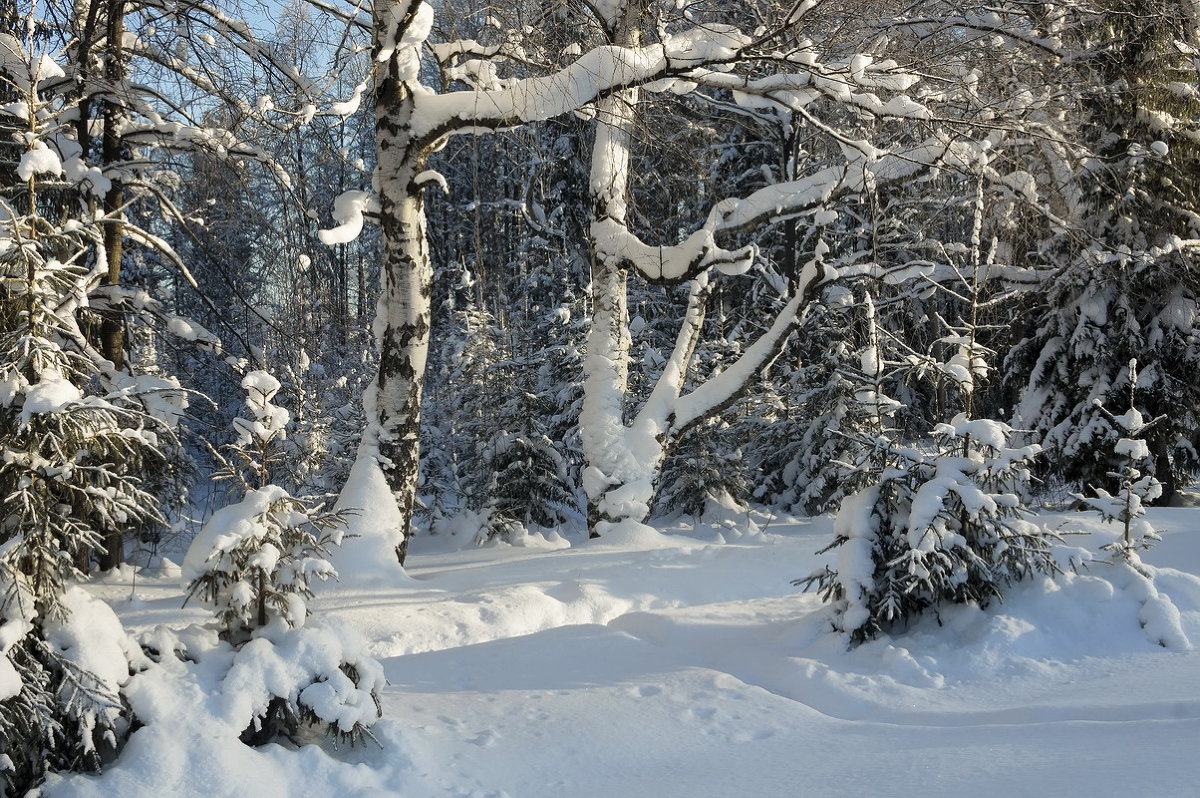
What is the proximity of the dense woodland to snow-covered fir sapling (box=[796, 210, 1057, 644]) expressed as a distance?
0.02 m

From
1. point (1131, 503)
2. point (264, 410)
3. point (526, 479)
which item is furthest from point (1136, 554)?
point (526, 479)

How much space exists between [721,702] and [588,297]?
10.6 m

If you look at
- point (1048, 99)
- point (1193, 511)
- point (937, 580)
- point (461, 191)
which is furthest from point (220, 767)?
point (461, 191)

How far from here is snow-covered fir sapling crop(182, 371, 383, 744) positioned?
382 cm

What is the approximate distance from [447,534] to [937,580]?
1006 centimetres

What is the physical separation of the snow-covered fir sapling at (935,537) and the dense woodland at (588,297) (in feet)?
0.08

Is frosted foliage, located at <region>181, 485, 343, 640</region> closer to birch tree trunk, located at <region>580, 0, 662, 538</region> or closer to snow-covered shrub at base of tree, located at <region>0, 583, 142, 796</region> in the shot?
snow-covered shrub at base of tree, located at <region>0, 583, 142, 796</region>

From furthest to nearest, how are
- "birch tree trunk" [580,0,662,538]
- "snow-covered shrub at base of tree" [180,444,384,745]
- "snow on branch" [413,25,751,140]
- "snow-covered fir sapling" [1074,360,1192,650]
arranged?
"birch tree trunk" [580,0,662,538], "snow on branch" [413,25,751,140], "snow-covered fir sapling" [1074,360,1192,650], "snow-covered shrub at base of tree" [180,444,384,745]

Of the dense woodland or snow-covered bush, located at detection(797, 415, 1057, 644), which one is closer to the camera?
the dense woodland

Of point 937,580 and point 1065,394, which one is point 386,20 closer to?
point 937,580

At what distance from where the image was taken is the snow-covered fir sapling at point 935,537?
5.26 meters

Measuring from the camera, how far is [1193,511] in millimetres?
9172

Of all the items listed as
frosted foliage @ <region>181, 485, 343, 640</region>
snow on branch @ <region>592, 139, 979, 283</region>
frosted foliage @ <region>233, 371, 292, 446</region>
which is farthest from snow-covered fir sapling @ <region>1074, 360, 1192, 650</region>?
frosted foliage @ <region>233, 371, 292, 446</region>

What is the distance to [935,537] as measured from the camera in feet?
17.2
